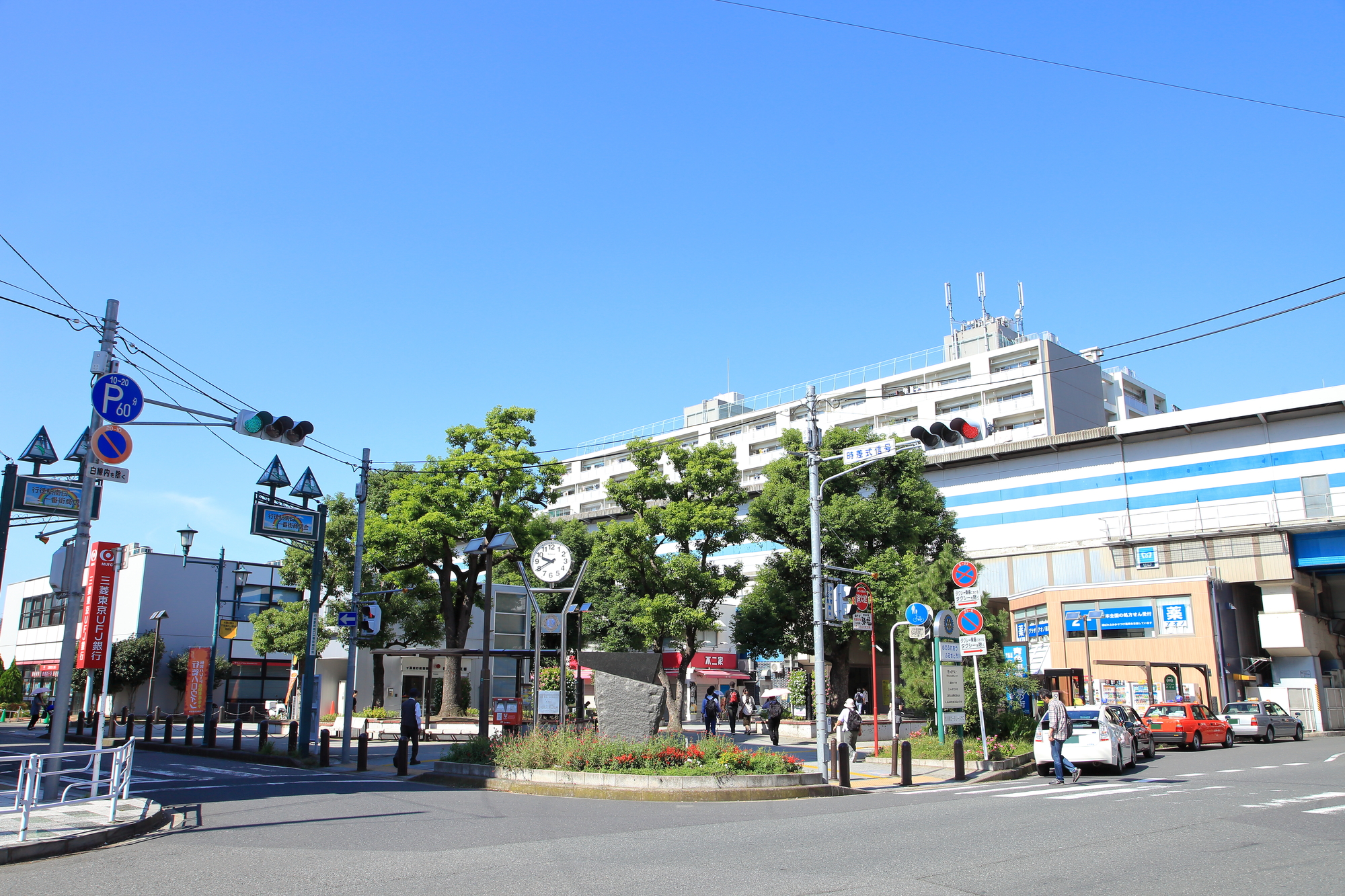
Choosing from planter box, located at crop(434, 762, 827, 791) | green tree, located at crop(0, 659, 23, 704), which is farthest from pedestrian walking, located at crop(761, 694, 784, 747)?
green tree, located at crop(0, 659, 23, 704)

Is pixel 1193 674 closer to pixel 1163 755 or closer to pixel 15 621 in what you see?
pixel 1163 755

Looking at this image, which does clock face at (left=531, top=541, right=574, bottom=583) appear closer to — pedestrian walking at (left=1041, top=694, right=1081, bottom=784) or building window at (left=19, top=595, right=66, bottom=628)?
pedestrian walking at (left=1041, top=694, right=1081, bottom=784)

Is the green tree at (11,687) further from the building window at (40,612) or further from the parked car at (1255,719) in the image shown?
the parked car at (1255,719)

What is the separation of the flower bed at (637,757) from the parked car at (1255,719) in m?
22.3

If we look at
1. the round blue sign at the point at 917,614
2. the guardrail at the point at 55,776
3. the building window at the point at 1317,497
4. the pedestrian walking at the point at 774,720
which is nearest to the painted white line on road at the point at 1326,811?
the round blue sign at the point at 917,614

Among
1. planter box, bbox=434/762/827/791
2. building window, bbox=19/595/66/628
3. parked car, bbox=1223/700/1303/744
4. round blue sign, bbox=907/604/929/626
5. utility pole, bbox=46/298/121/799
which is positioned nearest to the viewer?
utility pole, bbox=46/298/121/799

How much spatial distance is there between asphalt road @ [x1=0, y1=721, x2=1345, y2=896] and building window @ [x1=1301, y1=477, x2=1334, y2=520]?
1247 inches

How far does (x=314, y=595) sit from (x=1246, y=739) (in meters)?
30.8

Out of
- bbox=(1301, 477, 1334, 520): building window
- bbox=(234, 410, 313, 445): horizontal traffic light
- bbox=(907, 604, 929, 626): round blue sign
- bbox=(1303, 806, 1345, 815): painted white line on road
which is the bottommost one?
bbox=(1303, 806, 1345, 815): painted white line on road

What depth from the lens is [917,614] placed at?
21844mm

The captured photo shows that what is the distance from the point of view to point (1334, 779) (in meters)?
16.2

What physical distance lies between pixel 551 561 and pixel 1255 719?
25253mm

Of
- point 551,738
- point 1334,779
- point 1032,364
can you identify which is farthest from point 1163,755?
point 1032,364

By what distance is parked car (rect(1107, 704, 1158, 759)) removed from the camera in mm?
20956
